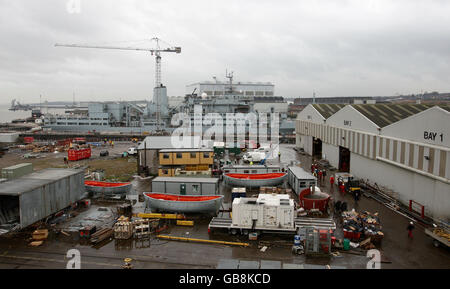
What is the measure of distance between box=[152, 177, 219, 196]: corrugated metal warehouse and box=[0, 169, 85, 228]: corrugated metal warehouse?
4.45 metres

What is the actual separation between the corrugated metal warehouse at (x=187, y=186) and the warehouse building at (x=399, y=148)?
1043 centimetres

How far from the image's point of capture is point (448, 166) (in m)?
13.3

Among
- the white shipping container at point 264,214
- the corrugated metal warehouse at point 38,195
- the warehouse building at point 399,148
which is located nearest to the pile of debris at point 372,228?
the warehouse building at point 399,148

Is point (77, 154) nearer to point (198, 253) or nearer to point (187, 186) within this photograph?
point (187, 186)

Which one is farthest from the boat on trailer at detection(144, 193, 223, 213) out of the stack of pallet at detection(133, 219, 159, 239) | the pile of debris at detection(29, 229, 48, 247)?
the pile of debris at detection(29, 229, 48, 247)

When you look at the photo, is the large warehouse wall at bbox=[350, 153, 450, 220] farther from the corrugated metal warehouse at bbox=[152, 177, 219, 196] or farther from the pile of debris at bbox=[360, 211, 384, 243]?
the corrugated metal warehouse at bbox=[152, 177, 219, 196]

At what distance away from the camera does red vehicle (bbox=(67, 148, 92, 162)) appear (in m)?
31.8

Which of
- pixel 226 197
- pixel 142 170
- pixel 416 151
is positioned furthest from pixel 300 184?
pixel 142 170

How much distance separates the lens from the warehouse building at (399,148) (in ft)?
46.1

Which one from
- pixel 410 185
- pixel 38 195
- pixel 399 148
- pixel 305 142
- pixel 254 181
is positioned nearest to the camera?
pixel 38 195

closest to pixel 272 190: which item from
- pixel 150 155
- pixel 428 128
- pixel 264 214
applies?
pixel 264 214

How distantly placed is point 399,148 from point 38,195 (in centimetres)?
1864

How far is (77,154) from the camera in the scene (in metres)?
32.1

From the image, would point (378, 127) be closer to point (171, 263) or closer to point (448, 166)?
point (448, 166)
